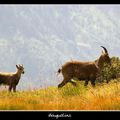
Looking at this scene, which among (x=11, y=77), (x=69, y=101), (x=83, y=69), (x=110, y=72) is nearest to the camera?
(x=69, y=101)

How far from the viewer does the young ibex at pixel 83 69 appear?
18.4 m

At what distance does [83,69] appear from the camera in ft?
63.4

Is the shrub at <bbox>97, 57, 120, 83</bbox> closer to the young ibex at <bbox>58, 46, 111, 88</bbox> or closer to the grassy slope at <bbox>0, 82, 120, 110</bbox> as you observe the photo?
the young ibex at <bbox>58, 46, 111, 88</bbox>

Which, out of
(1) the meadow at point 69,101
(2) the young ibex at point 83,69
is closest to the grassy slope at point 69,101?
(1) the meadow at point 69,101

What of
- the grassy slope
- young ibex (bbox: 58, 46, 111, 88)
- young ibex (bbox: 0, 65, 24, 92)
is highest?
young ibex (bbox: 0, 65, 24, 92)

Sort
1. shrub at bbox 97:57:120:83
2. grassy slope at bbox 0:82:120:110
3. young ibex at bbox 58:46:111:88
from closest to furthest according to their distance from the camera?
grassy slope at bbox 0:82:120:110 < young ibex at bbox 58:46:111:88 < shrub at bbox 97:57:120:83

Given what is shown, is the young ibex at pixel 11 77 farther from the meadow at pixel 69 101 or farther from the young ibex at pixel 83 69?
the meadow at pixel 69 101

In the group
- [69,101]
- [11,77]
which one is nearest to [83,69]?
[11,77]

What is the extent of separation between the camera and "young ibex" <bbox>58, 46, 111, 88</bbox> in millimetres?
18375

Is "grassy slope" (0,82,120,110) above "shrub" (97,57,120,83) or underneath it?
underneath

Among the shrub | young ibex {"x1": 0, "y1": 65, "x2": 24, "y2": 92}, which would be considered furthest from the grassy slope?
young ibex {"x1": 0, "y1": 65, "x2": 24, "y2": 92}

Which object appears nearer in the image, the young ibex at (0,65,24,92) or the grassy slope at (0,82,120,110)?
the grassy slope at (0,82,120,110)

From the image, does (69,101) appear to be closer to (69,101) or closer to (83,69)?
(69,101)
